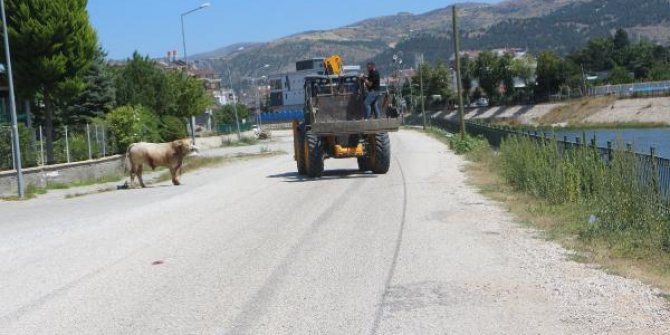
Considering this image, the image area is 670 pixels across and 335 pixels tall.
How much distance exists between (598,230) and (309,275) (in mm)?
4619

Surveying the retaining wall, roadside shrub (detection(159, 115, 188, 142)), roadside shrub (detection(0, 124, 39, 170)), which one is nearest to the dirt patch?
roadside shrub (detection(159, 115, 188, 142))

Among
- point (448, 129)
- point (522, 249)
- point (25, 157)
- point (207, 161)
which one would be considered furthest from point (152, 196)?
point (448, 129)

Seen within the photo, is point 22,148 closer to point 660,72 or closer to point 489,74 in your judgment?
point 489,74

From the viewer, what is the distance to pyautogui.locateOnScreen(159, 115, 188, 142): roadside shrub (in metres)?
53.6

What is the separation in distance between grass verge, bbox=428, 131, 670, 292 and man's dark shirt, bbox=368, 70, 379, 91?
7437 mm

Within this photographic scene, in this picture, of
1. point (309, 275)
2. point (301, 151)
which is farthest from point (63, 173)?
point (309, 275)

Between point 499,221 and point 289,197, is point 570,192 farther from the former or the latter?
point 289,197

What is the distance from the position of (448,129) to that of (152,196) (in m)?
52.6

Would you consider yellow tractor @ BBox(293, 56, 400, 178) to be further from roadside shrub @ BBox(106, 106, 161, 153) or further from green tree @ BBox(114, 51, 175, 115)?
green tree @ BBox(114, 51, 175, 115)

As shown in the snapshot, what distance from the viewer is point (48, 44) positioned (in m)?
33.1

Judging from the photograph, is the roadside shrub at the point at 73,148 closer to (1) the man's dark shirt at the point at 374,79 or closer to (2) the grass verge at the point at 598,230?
(1) the man's dark shirt at the point at 374,79

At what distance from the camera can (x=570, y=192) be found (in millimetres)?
15969

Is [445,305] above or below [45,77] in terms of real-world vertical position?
below

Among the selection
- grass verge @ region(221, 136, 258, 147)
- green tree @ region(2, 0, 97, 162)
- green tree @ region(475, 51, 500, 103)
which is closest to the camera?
green tree @ region(2, 0, 97, 162)
